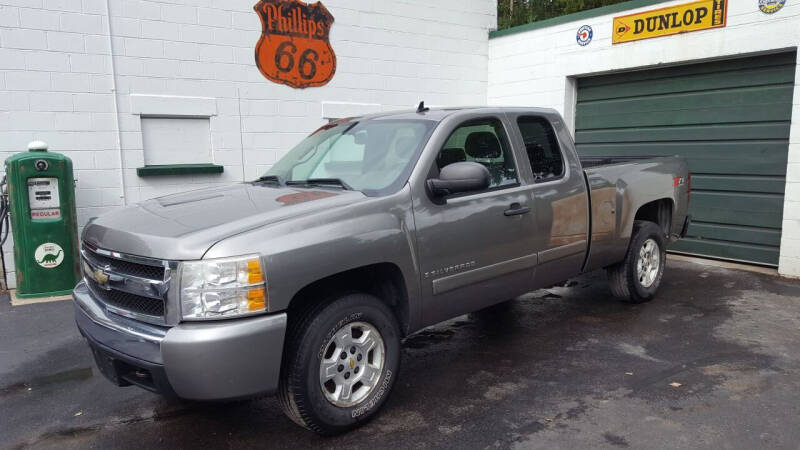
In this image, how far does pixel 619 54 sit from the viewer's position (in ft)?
27.6

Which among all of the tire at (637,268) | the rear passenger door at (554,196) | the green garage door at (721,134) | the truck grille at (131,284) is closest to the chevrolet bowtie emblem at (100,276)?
the truck grille at (131,284)

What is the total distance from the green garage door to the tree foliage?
38.5 ft

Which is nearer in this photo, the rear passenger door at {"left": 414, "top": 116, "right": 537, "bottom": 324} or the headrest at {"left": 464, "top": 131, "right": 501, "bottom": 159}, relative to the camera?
the rear passenger door at {"left": 414, "top": 116, "right": 537, "bottom": 324}

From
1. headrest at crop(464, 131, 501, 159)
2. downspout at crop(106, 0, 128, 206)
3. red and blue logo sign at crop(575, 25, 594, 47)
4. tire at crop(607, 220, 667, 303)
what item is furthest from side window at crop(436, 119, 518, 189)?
red and blue logo sign at crop(575, 25, 594, 47)

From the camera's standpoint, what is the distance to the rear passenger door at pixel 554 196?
434cm

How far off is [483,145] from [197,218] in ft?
6.94

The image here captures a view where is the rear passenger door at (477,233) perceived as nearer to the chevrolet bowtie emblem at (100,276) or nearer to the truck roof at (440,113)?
the truck roof at (440,113)

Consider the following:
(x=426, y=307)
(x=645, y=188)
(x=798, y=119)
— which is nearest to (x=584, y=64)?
(x=798, y=119)

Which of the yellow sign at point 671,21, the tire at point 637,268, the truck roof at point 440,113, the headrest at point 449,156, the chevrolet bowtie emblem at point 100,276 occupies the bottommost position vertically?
the tire at point 637,268

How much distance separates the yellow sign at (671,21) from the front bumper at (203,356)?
23.4 feet

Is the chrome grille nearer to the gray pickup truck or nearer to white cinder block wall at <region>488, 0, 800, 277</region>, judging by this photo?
the gray pickup truck

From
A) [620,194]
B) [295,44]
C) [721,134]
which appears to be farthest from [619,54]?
[295,44]

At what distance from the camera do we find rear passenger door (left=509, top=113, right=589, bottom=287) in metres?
4.34

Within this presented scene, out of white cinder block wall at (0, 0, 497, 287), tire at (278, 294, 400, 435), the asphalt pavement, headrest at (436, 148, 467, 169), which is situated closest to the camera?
tire at (278, 294, 400, 435)
